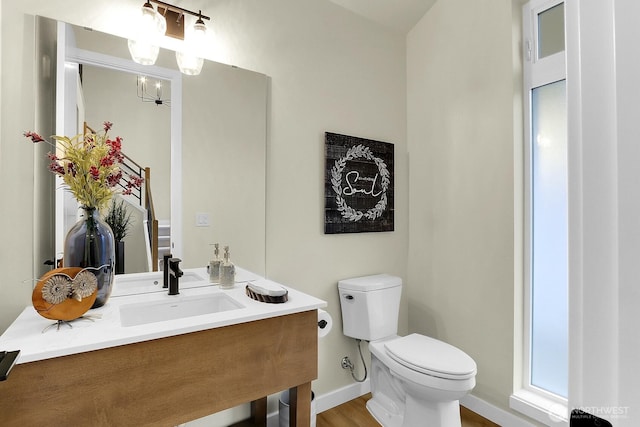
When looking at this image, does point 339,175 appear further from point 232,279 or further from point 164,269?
point 164,269

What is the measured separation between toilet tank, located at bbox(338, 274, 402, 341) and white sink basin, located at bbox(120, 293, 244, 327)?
2.86ft

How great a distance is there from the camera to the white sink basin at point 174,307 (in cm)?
138

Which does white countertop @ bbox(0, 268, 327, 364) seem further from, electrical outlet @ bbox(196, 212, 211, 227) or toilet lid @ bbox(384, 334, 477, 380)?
toilet lid @ bbox(384, 334, 477, 380)

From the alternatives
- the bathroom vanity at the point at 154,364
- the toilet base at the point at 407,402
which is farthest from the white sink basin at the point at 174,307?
the toilet base at the point at 407,402

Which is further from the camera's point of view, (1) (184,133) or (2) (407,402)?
(2) (407,402)

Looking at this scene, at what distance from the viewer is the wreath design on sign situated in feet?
7.23

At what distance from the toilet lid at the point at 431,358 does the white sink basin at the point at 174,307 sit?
0.93 meters

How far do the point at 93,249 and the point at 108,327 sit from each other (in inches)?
13.2

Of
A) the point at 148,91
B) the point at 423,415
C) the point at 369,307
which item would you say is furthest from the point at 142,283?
the point at 423,415

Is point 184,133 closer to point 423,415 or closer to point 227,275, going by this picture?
point 227,275

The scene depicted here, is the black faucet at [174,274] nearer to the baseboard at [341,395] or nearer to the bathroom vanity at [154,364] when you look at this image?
the bathroom vanity at [154,364]

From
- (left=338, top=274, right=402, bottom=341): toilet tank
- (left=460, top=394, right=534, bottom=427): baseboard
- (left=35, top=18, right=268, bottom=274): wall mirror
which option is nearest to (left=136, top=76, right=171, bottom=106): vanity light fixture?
(left=35, top=18, right=268, bottom=274): wall mirror

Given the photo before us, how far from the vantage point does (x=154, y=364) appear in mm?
1064
